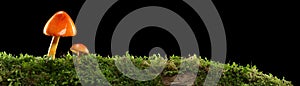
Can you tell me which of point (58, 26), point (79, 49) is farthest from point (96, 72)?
point (58, 26)

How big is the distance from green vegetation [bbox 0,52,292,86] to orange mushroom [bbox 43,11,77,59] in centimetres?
37

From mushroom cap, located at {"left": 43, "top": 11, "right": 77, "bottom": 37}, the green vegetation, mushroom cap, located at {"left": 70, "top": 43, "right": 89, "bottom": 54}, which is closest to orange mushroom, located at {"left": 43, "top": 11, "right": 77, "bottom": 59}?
mushroom cap, located at {"left": 43, "top": 11, "right": 77, "bottom": 37}

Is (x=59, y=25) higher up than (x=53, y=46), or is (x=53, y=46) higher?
(x=59, y=25)

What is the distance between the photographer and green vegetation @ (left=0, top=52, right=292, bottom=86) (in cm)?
415

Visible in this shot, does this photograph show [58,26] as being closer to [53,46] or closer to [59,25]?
[59,25]

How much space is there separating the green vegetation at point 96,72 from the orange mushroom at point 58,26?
1.22 ft

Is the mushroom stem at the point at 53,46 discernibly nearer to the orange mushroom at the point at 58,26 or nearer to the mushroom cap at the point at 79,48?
the orange mushroom at the point at 58,26

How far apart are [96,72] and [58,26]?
2.49 ft

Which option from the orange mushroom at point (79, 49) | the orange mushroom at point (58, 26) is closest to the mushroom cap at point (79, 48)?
the orange mushroom at point (79, 49)

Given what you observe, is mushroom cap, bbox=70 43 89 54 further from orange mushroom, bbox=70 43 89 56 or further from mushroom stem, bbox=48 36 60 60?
mushroom stem, bbox=48 36 60 60

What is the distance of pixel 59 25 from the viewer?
4719 mm

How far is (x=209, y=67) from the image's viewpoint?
4449 mm

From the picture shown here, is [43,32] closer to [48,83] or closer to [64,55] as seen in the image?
[64,55]

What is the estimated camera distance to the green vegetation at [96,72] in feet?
13.6
